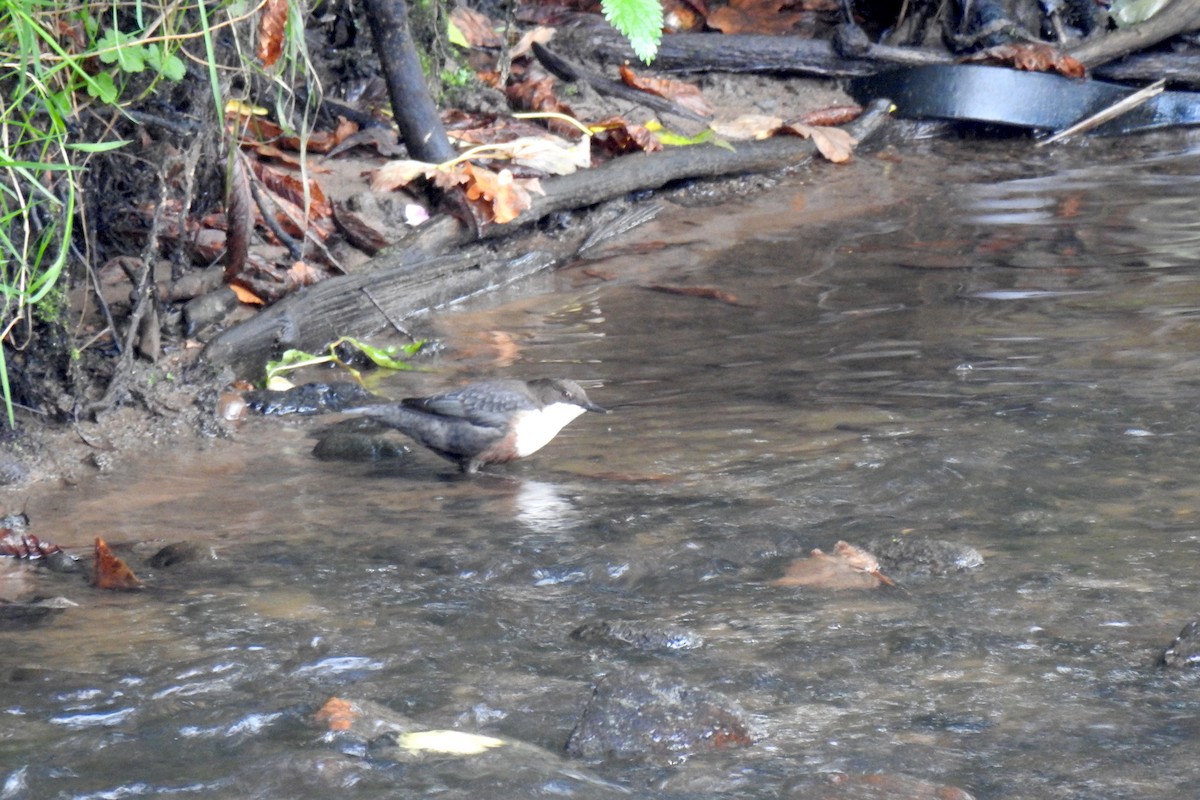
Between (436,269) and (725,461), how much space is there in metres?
3.09

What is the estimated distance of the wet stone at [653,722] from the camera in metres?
2.91

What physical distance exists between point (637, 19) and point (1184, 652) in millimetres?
2596

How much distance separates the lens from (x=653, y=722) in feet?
9.62

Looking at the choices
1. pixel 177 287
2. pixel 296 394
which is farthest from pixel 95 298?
pixel 296 394

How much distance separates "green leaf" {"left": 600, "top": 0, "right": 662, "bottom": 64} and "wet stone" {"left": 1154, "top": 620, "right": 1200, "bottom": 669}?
97.1 inches

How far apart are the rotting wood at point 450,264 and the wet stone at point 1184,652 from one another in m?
4.41

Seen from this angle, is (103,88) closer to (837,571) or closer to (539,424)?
(539,424)

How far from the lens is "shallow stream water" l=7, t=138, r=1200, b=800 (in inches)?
114

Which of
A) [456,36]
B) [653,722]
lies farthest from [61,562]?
[456,36]

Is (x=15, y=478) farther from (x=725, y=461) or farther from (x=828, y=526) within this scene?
(x=828, y=526)

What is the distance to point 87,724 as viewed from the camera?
3.09m

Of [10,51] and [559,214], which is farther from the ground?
[10,51]

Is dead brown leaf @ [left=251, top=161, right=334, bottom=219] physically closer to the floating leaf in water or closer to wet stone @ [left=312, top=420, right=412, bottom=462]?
wet stone @ [left=312, top=420, right=412, bottom=462]

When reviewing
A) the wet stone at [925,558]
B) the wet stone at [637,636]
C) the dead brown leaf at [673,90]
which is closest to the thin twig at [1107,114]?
the dead brown leaf at [673,90]
